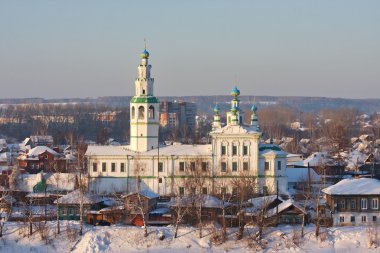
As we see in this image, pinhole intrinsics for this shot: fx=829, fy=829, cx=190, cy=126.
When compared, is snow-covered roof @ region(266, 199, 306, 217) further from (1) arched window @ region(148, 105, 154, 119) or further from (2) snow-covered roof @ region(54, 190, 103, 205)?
(1) arched window @ region(148, 105, 154, 119)

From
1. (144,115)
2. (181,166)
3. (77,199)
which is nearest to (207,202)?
(77,199)

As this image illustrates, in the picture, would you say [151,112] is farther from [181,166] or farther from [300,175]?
[300,175]

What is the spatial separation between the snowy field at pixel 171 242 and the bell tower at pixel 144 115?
9.78 metres

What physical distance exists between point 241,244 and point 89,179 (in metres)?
11.4

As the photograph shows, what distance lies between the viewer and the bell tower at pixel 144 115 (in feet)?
120

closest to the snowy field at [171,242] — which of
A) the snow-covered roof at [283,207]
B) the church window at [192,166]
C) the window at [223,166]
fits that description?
the snow-covered roof at [283,207]

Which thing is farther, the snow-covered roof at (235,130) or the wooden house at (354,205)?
the snow-covered roof at (235,130)

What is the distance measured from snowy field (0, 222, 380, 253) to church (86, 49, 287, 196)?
7.89 meters

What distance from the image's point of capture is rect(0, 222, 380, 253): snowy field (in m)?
25.9

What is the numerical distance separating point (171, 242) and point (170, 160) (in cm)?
998

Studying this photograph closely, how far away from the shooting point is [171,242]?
2627cm

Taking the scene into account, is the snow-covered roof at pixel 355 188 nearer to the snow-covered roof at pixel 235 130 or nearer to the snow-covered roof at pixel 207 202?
the snow-covered roof at pixel 207 202

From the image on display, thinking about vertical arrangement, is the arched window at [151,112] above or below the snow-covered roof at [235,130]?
above

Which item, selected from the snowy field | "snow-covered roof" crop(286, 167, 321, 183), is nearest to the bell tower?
"snow-covered roof" crop(286, 167, 321, 183)
